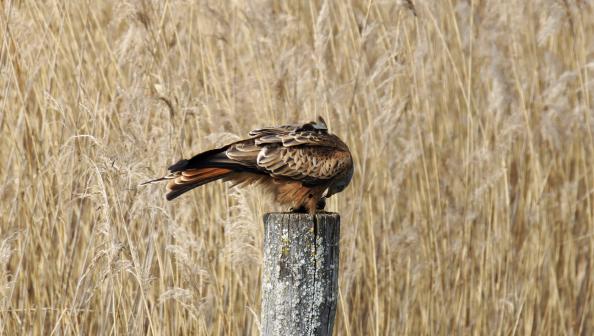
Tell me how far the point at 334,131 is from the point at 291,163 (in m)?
1.16

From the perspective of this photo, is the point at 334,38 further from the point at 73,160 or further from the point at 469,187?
the point at 73,160

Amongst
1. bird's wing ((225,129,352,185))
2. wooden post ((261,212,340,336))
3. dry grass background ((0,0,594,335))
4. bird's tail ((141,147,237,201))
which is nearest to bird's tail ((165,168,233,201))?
bird's tail ((141,147,237,201))

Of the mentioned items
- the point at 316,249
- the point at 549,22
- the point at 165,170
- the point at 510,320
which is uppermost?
the point at 549,22

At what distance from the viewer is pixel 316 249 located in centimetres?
276

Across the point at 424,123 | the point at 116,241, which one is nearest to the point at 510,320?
the point at 424,123

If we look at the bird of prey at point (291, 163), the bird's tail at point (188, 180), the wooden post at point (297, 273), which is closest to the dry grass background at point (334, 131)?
the bird of prey at point (291, 163)

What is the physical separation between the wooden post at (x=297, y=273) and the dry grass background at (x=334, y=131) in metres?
0.74

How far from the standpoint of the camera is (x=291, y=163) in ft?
10.6

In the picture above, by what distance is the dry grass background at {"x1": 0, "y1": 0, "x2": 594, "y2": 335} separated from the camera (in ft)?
12.5

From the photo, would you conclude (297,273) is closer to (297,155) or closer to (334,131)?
(297,155)

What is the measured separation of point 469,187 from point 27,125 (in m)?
2.06

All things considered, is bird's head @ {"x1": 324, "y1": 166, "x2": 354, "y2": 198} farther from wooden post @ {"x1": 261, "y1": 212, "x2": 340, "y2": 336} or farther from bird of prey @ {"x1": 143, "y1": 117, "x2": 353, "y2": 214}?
wooden post @ {"x1": 261, "y1": 212, "x2": 340, "y2": 336}

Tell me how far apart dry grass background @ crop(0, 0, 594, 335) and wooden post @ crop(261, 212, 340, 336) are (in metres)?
0.74

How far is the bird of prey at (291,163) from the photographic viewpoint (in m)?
3.08
